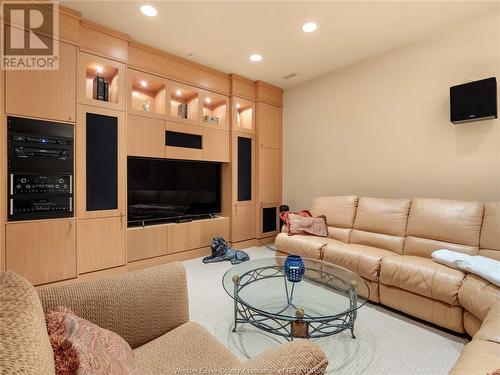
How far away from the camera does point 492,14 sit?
261 centimetres

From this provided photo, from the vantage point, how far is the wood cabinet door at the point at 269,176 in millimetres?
4520

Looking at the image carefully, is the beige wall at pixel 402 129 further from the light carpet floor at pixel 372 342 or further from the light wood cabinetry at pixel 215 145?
the light carpet floor at pixel 372 342

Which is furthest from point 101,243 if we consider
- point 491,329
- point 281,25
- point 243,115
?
point 491,329

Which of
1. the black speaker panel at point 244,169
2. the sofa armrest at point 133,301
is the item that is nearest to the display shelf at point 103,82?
the black speaker panel at point 244,169

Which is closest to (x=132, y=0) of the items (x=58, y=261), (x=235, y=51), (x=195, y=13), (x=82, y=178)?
(x=195, y=13)

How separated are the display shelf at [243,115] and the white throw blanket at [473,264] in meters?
3.18

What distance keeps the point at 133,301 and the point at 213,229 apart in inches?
113

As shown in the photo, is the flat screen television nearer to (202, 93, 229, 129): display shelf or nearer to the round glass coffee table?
(202, 93, 229, 129): display shelf

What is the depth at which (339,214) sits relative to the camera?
3357mm

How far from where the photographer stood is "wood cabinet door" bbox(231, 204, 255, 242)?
13.9 ft

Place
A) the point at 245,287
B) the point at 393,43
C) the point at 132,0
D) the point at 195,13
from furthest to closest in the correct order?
the point at 393,43
the point at 195,13
the point at 132,0
the point at 245,287

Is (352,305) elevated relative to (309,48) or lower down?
lower down

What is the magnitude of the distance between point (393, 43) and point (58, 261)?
4.56 metres

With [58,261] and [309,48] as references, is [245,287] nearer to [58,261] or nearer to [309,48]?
[58,261]
